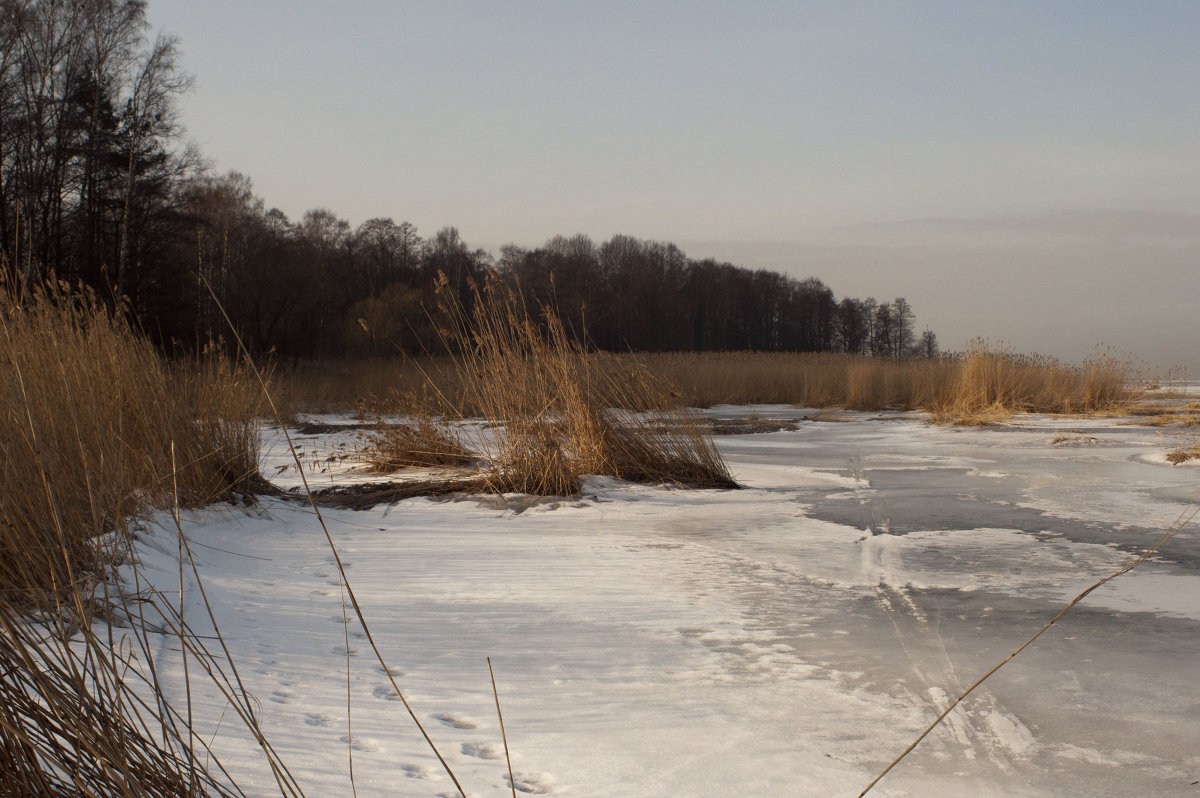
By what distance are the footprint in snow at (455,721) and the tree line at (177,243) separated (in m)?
3.09

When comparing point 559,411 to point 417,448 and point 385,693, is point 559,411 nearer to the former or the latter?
point 417,448

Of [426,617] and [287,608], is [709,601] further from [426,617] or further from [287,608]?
[287,608]

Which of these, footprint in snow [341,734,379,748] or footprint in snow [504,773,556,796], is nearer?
footprint in snow [504,773,556,796]

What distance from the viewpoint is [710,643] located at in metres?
2.68

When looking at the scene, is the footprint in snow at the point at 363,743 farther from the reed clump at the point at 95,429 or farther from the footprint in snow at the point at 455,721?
the reed clump at the point at 95,429

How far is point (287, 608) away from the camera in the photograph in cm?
293

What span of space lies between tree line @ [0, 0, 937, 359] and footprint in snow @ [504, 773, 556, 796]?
11.1 feet

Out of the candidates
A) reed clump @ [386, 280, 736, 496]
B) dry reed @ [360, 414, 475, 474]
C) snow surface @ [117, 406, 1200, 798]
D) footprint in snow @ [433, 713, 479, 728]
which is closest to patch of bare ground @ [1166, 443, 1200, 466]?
snow surface @ [117, 406, 1200, 798]

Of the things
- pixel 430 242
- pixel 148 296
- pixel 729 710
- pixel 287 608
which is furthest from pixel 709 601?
pixel 430 242

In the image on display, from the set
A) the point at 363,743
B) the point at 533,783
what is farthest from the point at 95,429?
the point at 533,783

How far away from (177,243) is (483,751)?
73.6 feet

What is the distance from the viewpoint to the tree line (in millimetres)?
17156

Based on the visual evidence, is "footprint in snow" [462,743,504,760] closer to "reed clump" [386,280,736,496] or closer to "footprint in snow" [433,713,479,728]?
"footprint in snow" [433,713,479,728]

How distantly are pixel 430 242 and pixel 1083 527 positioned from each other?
40407mm
